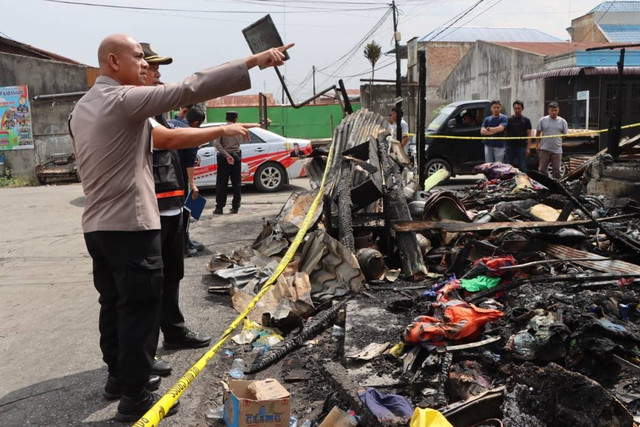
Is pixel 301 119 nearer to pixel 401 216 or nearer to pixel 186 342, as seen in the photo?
pixel 401 216

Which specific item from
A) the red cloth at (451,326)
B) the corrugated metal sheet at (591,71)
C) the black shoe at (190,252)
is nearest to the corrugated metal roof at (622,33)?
the corrugated metal sheet at (591,71)

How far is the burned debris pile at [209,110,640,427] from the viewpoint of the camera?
2.96m

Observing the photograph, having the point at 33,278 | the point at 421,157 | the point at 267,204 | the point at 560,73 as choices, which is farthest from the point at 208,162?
the point at 560,73

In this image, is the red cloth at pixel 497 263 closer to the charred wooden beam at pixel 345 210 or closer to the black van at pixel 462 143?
the charred wooden beam at pixel 345 210

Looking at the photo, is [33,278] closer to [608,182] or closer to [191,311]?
[191,311]

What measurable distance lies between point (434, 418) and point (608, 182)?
7.23 meters

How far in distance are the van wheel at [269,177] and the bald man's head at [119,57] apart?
1028 cm

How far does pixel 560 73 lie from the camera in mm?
22172

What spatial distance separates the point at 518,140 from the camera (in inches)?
472

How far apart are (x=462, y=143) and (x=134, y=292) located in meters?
12.3

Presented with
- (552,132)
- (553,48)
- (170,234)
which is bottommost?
(170,234)

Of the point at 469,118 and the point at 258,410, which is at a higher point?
the point at 469,118

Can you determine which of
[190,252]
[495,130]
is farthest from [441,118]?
[190,252]

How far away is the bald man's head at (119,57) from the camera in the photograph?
9.67ft
